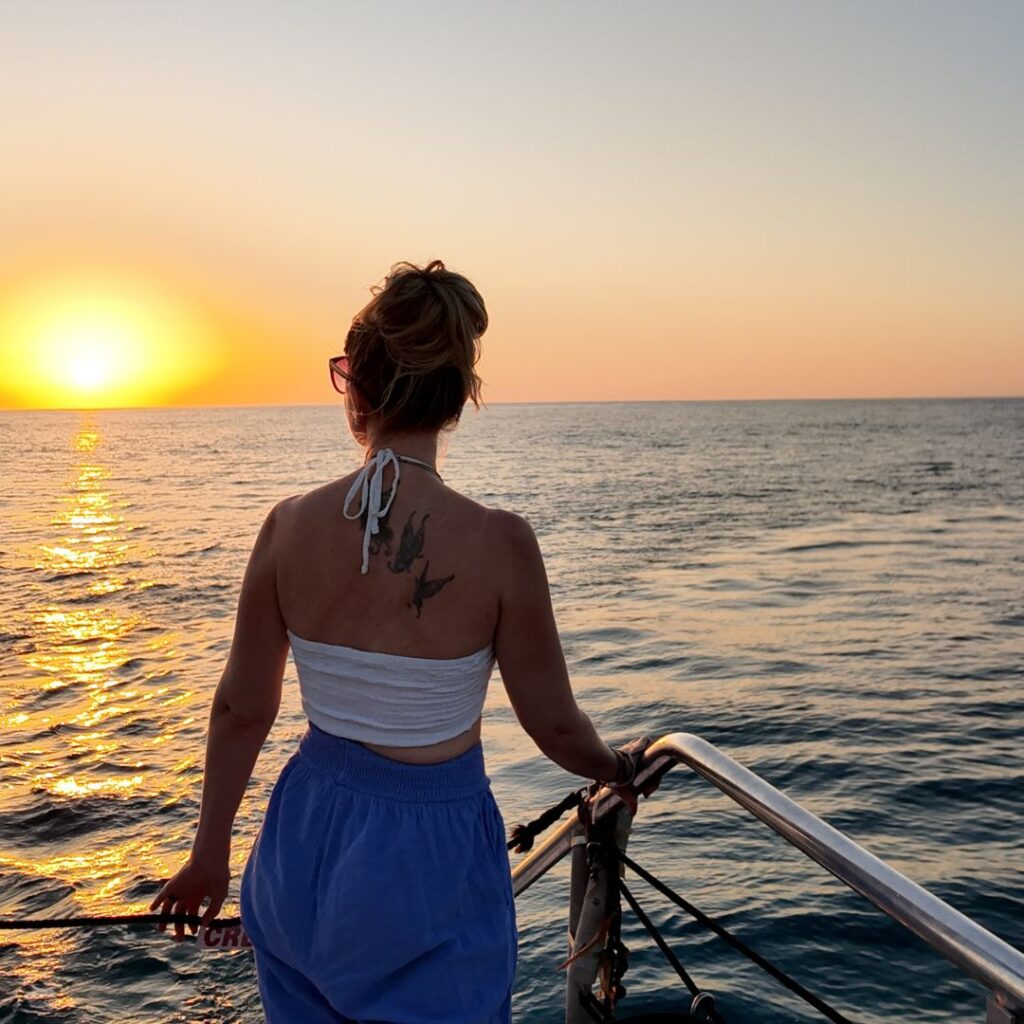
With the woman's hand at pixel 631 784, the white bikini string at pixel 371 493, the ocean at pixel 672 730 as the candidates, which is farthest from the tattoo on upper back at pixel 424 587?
the ocean at pixel 672 730

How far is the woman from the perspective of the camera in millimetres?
1984

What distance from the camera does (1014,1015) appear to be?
1.41 meters

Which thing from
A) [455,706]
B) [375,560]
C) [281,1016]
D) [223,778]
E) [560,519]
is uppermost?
[375,560]

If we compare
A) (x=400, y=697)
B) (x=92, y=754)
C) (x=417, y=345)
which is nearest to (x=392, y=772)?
(x=400, y=697)

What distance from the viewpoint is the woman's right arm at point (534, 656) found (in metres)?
2.03

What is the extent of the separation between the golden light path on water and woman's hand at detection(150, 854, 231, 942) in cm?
397

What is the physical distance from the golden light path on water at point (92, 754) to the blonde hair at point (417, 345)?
4.94 metres

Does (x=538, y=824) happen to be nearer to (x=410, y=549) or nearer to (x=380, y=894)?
(x=380, y=894)

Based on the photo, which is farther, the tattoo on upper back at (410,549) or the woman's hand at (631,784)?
the woman's hand at (631,784)

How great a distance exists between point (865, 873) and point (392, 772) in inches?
33.1

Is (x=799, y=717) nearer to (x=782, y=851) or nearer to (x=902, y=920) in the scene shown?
(x=782, y=851)

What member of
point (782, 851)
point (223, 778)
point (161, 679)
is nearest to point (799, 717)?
point (782, 851)

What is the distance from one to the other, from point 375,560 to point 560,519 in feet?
101

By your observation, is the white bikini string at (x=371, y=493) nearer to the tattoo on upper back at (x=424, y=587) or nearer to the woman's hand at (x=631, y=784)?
the tattoo on upper back at (x=424, y=587)
